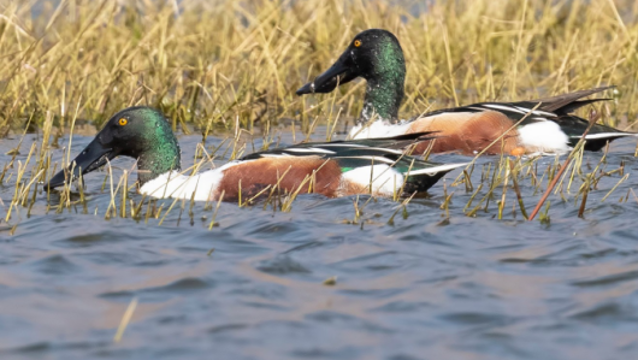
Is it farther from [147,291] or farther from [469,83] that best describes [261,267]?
[469,83]

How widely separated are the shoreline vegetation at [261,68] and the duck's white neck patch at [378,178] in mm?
407

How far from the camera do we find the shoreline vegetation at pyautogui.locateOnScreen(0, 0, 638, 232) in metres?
7.80

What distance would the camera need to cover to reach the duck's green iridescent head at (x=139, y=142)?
243 inches

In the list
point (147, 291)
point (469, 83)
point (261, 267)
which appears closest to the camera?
point (147, 291)

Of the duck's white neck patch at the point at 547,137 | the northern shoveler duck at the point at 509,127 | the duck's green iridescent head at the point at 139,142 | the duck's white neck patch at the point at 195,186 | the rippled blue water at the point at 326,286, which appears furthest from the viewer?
the duck's white neck patch at the point at 547,137

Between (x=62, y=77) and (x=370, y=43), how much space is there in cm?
233

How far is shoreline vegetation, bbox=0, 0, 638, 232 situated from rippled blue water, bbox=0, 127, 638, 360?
2.90 ft

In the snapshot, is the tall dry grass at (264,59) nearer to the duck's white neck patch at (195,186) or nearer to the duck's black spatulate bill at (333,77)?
the duck's black spatulate bill at (333,77)

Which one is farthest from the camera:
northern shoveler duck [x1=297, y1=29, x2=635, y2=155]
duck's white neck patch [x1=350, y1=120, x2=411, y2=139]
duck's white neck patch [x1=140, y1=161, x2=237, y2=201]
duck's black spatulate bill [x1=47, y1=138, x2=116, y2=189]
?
duck's white neck patch [x1=350, y1=120, x2=411, y2=139]

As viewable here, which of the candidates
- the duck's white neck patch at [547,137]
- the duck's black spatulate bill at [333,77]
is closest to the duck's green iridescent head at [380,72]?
the duck's black spatulate bill at [333,77]

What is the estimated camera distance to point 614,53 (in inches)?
360

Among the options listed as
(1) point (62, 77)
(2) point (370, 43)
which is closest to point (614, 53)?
(2) point (370, 43)

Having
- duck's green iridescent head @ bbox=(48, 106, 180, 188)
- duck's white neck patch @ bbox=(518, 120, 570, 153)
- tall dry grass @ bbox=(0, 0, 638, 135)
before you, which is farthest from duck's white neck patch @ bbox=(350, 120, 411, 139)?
duck's green iridescent head @ bbox=(48, 106, 180, 188)

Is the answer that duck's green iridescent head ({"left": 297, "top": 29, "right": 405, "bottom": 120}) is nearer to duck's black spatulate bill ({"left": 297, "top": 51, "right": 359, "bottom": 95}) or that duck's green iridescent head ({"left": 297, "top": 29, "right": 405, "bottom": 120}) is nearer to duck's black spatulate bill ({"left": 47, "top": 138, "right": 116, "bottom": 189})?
duck's black spatulate bill ({"left": 297, "top": 51, "right": 359, "bottom": 95})
